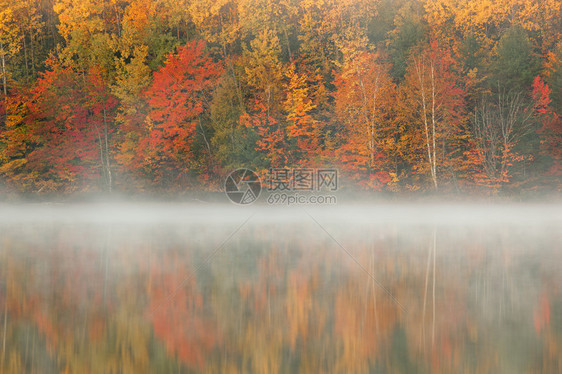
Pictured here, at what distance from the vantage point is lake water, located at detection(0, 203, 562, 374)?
7129 mm

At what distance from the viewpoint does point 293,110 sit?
4697 centimetres

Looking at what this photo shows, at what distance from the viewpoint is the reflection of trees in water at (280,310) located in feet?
23.3

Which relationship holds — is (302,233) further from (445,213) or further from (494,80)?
(494,80)

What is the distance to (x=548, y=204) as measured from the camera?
41281mm
